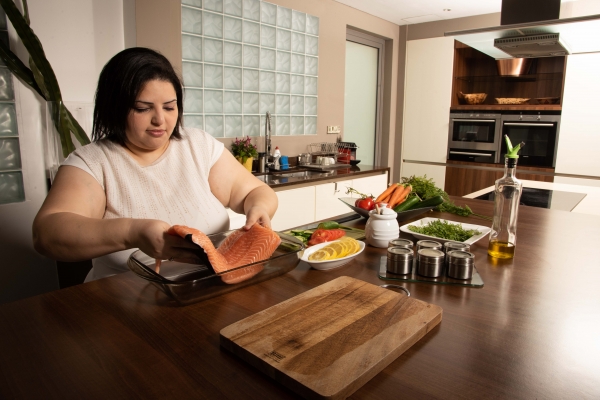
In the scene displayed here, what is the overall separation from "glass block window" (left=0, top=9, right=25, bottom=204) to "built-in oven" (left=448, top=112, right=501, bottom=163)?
14.0ft

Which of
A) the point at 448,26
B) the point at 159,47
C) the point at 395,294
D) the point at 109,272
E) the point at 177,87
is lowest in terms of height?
the point at 109,272

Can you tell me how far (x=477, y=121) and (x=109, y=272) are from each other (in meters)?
4.44

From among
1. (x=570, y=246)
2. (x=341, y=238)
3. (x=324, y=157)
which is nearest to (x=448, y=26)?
(x=324, y=157)

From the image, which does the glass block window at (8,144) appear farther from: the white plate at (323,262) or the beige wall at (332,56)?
the white plate at (323,262)

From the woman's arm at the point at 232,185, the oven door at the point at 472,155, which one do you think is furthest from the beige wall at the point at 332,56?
the woman's arm at the point at 232,185

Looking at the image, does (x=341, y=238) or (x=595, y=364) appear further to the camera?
(x=341, y=238)

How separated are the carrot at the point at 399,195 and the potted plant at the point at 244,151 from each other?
6.10 feet

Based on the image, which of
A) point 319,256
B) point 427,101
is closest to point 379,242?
point 319,256

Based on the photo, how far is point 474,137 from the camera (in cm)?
487

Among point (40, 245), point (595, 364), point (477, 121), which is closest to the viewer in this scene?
point (595, 364)

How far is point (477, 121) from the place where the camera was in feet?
15.8

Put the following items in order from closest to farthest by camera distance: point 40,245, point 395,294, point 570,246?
point 395,294, point 40,245, point 570,246

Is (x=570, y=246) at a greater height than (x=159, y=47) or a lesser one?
lesser

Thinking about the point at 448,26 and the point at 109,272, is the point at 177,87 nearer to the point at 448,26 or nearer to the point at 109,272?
the point at 109,272
